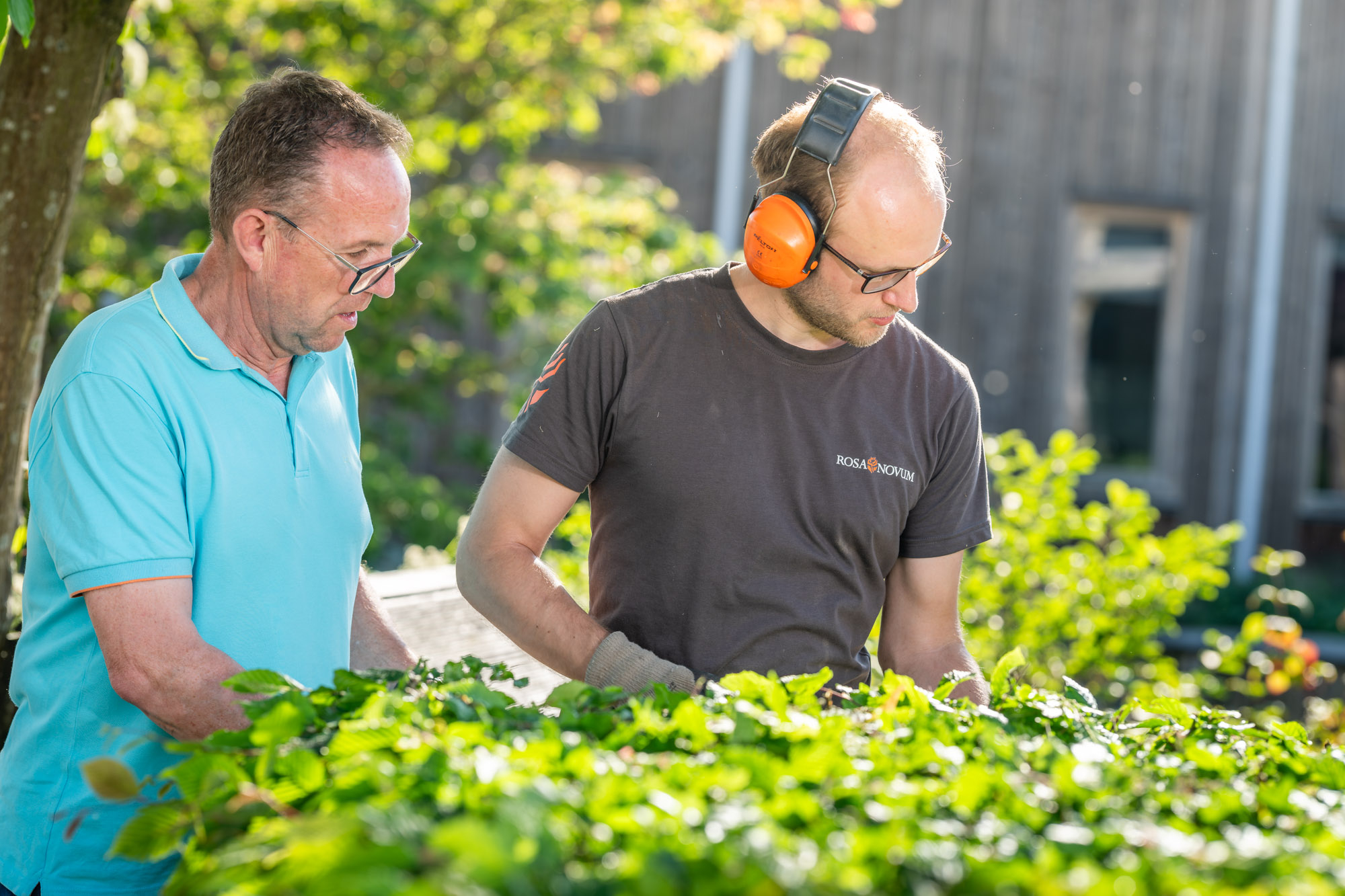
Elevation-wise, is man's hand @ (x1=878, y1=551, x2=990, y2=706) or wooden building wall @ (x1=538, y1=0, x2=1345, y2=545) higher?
wooden building wall @ (x1=538, y1=0, x2=1345, y2=545)

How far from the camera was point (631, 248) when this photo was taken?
6.19 metres

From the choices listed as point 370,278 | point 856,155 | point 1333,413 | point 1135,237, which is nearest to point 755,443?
point 856,155

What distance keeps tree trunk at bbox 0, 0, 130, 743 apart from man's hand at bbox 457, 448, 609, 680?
3.59ft

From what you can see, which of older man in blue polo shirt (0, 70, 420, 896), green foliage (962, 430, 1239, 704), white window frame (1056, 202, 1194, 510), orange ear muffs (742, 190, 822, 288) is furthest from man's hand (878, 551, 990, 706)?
white window frame (1056, 202, 1194, 510)

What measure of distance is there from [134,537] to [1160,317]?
9820 mm

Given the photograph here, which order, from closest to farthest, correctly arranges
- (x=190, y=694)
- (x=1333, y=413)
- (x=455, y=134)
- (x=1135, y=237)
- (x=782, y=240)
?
(x=190, y=694)
(x=782, y=240)
(x=455, y=134)
(x=1135, y=237)
(x=1333, y=413)

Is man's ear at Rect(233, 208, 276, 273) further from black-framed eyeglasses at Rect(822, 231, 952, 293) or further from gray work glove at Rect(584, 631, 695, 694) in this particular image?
black-framed eyeglasses at Rect(822, 231, 952, 293)

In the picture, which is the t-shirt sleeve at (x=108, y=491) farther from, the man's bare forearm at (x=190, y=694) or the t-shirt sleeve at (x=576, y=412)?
the t-shirt sleeve at (x=576, y=412)

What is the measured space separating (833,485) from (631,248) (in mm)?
4046

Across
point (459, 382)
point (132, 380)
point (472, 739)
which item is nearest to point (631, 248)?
point (459, 382)

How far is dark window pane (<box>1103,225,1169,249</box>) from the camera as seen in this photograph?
10016 mm

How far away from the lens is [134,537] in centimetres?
175

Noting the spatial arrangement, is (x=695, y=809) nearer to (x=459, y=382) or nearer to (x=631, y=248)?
(x=631, y=248)

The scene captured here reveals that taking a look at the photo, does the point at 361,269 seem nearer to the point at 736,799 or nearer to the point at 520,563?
the point at 520,563
